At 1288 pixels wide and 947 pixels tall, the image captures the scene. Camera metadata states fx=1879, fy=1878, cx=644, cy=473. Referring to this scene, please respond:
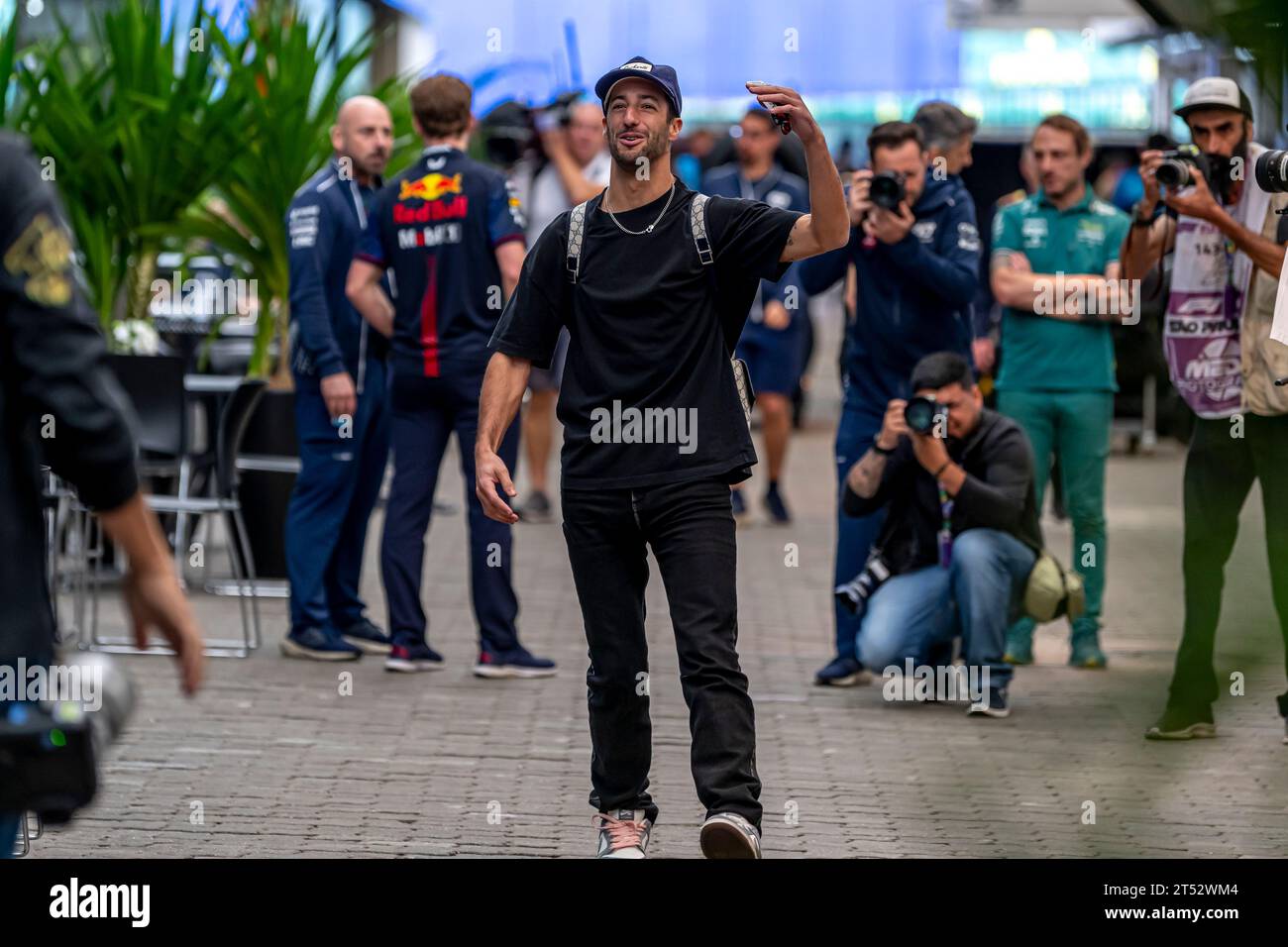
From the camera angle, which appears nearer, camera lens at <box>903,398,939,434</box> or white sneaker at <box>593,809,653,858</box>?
white sneaker at <box>593,809,653,858</box>

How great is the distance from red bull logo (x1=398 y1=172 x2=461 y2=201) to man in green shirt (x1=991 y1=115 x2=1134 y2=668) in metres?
2.44

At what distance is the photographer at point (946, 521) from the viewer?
7.05 metres

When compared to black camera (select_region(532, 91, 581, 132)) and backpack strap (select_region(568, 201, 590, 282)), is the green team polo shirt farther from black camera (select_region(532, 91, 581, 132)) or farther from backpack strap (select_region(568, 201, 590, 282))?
black camera (select_region(532, 91, 581, 132))

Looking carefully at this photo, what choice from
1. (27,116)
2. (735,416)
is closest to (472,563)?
(735,416)

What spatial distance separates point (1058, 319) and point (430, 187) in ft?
9.01

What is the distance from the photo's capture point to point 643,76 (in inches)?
176

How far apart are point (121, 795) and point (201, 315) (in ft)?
24.4

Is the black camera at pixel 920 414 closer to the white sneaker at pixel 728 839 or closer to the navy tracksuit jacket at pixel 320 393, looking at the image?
the navy tracksuit jacket at pixel 320 393

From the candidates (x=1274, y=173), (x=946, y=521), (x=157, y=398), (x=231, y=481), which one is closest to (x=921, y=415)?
(x=946, y=521)

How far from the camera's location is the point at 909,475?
7.31m

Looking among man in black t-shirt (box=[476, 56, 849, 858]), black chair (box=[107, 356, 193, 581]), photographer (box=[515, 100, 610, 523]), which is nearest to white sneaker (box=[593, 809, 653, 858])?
man in black t-shirt (box=[476, 56, 849, 858])

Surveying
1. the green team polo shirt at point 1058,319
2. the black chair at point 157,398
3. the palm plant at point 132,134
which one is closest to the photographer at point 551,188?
the palm plant at point 132,134

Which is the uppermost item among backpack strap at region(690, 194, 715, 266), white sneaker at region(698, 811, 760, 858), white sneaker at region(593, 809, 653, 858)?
backpack strap at region(690, 194, 715, 266)

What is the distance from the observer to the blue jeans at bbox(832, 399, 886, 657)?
759cm
